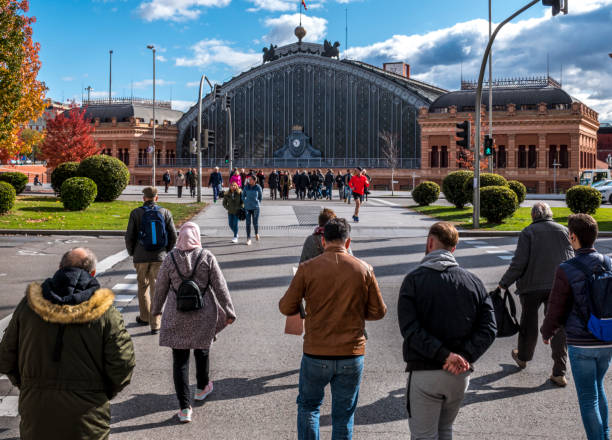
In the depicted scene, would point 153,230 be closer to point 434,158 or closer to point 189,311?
point 189,311

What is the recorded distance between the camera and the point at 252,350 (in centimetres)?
745

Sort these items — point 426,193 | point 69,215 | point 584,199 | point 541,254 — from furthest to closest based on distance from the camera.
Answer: point 426,193 → point 584,199 → point 69,215 → point 541,254

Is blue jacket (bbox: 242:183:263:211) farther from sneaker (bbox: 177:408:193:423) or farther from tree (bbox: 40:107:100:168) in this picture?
tree (bbox: 40:107:100:168)

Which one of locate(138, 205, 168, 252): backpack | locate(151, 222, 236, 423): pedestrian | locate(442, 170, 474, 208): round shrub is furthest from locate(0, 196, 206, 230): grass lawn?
locate(151, 222, 236, 423): pedestrian

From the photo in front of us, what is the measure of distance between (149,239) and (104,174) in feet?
75.5

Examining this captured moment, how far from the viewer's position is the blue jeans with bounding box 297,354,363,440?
4.21 m

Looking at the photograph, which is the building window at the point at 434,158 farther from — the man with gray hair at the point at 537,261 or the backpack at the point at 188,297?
the backpack at the point at 188,297

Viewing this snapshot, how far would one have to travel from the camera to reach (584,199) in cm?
2502

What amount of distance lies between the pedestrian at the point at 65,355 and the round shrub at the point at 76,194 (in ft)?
75.5

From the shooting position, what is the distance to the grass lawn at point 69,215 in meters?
21.4

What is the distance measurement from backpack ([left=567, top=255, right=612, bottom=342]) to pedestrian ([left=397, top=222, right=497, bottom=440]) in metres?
1.06

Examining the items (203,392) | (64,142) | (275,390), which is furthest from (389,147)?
(203,392)

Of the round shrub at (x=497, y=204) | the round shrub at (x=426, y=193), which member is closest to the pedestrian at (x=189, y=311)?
the round shrub at (x=497, y=204)

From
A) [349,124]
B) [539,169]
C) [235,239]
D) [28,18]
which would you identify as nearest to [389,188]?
[349,124]
